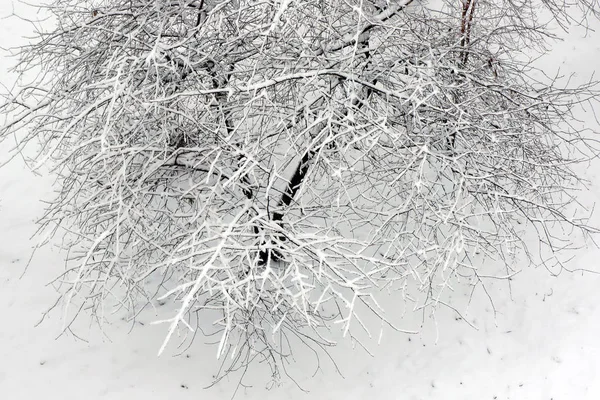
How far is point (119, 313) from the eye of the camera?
7.04 m

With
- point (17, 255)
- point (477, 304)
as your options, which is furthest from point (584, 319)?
point (17, 255)

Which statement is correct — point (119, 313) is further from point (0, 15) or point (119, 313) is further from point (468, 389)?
point (0, 15)

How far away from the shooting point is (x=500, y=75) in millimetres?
6996

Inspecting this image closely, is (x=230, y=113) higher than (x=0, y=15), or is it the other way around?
(x=0, y=15)

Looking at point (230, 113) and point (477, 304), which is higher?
point (230, 113)

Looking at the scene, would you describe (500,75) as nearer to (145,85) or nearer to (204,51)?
(204,51)

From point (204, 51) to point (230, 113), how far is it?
738 millimetres

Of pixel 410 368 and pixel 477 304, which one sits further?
pixel 477 304

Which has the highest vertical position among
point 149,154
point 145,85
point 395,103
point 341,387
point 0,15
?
point 0,15

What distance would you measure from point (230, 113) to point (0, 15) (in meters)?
12.2

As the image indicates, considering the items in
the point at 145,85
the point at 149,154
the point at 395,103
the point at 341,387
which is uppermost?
the point at 395,103

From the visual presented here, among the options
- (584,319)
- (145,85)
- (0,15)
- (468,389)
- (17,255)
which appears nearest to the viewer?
(145,85)

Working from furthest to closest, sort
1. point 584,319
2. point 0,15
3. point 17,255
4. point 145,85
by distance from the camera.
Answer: point 0,15 < point 17,255 < point 584,319 < point 145,85

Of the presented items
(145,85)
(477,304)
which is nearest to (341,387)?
(477,304)
